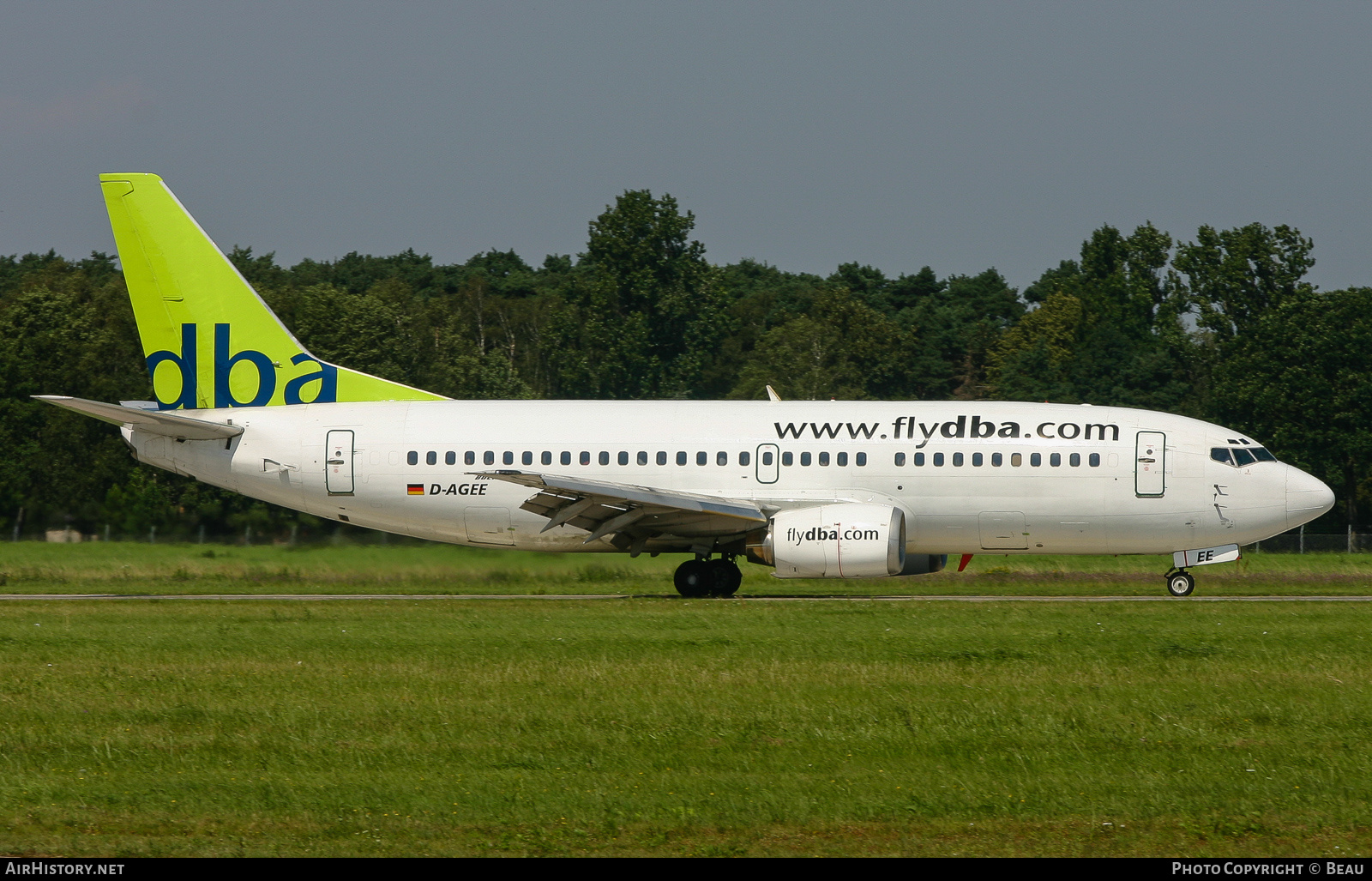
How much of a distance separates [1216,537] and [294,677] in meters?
17.9

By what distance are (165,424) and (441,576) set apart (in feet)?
20.1

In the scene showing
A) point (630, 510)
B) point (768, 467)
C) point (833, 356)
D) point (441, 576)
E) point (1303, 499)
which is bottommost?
point (441, 576)

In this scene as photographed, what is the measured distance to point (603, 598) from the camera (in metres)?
27.5

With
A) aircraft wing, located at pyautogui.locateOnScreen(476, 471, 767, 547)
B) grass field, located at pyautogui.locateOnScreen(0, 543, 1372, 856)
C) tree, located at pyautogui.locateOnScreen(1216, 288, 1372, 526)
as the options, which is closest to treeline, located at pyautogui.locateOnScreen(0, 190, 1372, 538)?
tree, located at pyautogui.locateOnScreen(1216, 288, 1372, 526)

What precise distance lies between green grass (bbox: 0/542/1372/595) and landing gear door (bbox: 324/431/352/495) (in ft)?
7.70

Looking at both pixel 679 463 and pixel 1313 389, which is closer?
pixel 679 463

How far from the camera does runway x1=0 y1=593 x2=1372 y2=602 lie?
26.4 m

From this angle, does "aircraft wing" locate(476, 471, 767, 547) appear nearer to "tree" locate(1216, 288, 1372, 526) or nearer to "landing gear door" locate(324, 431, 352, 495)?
"landing gear door" locate(324, 431, 352, 495)

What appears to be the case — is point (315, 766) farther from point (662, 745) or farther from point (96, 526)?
point (96, 526)

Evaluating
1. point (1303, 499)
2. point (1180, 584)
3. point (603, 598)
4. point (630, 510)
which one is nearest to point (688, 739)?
point (630, 510)

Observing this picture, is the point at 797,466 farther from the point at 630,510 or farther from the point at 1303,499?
the point at 1303,499

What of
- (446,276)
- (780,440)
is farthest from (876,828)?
(446,276)

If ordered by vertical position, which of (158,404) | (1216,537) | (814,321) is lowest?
(1216,537)

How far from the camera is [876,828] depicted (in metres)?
9.56
